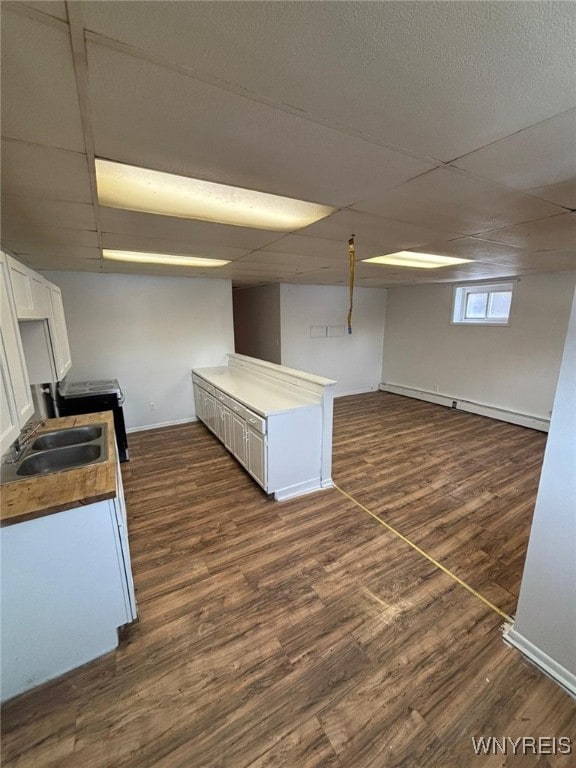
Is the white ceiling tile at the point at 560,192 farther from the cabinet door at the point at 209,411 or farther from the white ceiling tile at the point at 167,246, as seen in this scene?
the cabinet door at the point at 209,411

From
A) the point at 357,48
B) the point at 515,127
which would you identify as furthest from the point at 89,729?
the point at 515,127

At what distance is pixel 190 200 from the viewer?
1755 mm

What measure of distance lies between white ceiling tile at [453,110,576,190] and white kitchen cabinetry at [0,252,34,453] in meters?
2.13

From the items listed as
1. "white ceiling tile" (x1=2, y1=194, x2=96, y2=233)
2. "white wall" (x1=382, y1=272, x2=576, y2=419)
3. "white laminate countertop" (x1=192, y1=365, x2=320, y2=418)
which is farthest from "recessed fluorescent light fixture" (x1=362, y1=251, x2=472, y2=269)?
"white ceiling tile" (x1=2, y1=194, x2=96, y2=233)

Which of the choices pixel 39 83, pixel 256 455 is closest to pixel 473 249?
pixel 256 455

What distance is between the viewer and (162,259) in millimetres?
3365

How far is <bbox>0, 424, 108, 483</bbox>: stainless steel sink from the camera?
1890 mm

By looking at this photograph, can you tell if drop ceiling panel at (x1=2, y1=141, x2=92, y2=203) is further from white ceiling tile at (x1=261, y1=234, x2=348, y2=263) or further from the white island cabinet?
the white island cabinet

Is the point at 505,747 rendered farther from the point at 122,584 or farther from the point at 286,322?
the point at 286,322

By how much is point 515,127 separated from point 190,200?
4.96 feet

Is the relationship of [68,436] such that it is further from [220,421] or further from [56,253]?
[220,421]

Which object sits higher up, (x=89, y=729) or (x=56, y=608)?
(x=56, y=608)

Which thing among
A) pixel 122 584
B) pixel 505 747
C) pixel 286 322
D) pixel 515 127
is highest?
pixel 515 127

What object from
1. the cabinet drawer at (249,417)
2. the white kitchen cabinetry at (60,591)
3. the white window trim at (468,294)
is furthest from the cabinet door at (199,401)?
the white window trim at (468,294)
